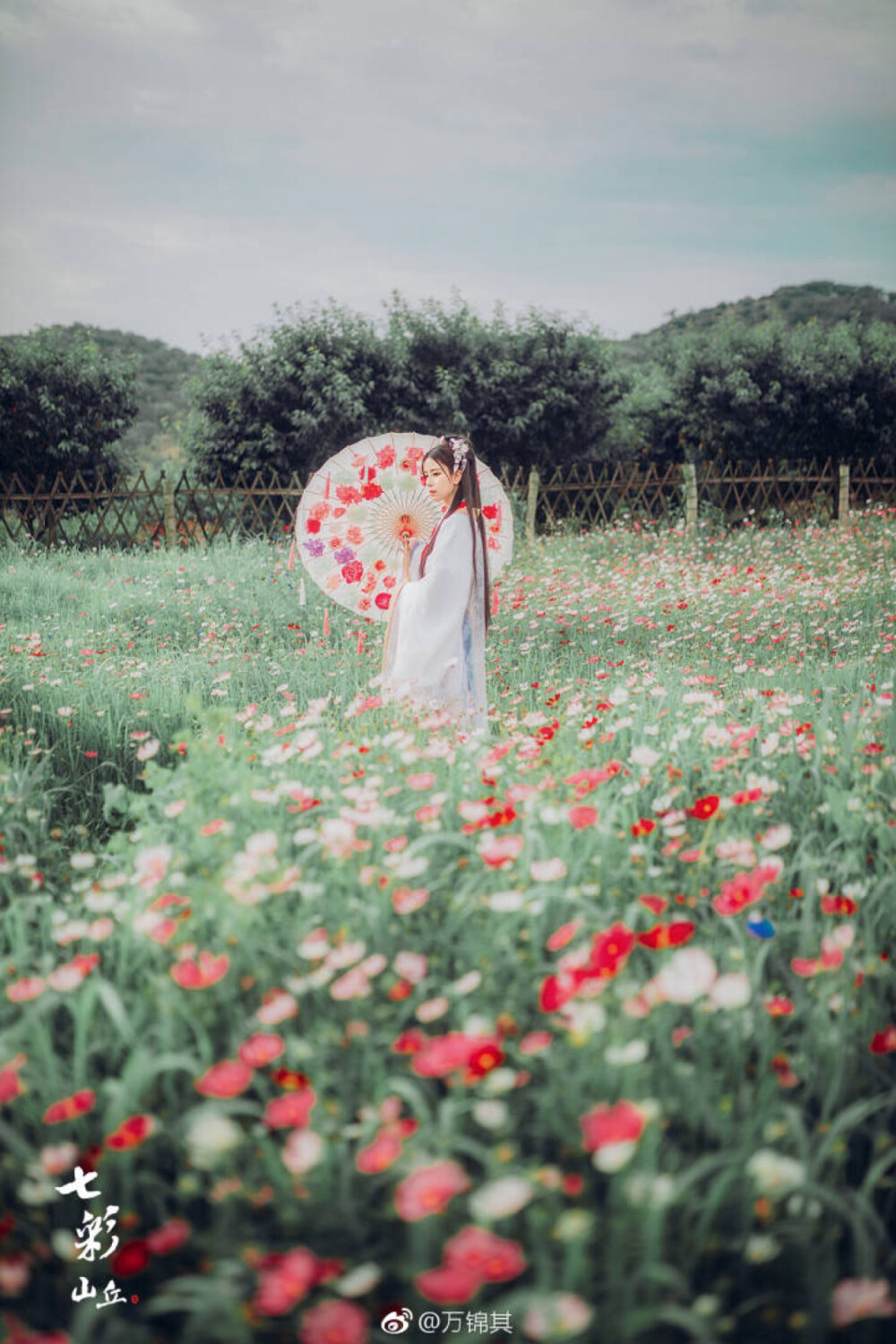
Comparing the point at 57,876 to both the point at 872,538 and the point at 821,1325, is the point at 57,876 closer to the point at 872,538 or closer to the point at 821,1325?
the point at 821,1325

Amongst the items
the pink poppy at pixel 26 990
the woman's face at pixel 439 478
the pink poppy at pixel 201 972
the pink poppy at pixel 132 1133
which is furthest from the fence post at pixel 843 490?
the pink poppy at pixel 132 1133

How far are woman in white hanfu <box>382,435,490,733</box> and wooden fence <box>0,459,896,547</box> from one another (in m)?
6.70

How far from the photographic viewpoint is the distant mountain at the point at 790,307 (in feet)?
84.8

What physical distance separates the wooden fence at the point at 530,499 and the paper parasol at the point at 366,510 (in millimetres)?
6043

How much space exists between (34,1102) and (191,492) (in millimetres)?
10620

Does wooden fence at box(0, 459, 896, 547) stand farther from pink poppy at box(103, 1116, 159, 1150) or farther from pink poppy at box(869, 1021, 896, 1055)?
pink poppy at box(869, 1021, 896, 1055)

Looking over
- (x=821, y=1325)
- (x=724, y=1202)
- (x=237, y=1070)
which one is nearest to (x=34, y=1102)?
(x=237, y=1070)

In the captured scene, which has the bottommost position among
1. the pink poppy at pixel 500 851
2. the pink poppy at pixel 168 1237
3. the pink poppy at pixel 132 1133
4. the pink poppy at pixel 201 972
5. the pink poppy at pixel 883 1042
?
the pink poppy at pixel 883 1042

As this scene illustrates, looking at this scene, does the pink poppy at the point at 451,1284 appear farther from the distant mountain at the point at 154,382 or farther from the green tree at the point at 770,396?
the distant mountain at the point at 154,382

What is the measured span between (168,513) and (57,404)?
3.12 metres

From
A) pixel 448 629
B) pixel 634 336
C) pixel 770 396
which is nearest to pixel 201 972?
Result: pixel 448 629

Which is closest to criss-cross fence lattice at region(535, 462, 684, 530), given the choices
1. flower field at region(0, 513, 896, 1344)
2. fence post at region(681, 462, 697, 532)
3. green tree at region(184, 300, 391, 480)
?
fence post at region(681, 462, 697, 532)

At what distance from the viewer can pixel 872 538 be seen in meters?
10.4

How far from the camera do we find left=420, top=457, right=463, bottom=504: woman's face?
3.71 metres
